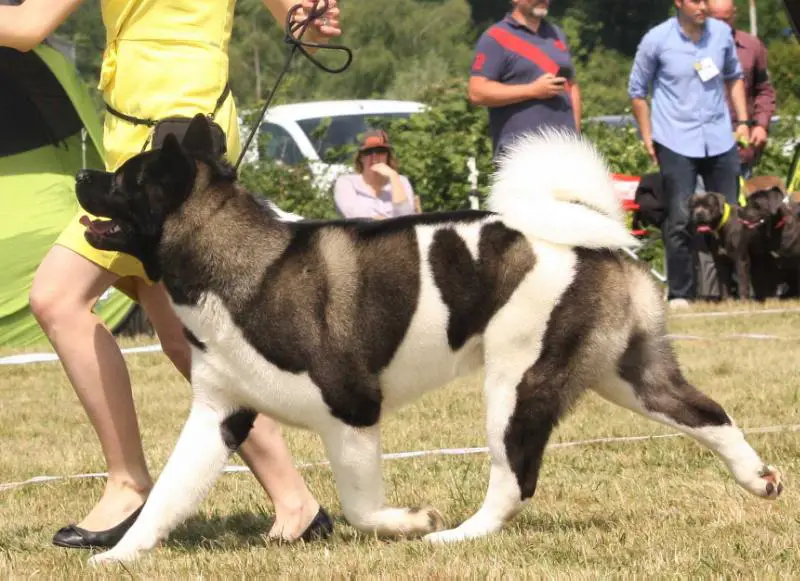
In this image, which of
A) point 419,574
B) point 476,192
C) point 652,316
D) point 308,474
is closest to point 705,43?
point 476,192

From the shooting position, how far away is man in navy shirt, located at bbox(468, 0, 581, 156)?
28.6ft

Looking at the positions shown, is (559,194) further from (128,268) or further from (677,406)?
(128,268)

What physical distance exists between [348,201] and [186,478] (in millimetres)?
7908

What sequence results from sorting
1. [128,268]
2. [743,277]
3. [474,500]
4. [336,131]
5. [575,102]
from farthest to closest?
[336,131] < [743,277] < [575,102] < [474,500] < [128,268]

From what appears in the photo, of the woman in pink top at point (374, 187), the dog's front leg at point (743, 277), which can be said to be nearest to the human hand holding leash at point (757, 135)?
the dog's front leg at point (743, 277)

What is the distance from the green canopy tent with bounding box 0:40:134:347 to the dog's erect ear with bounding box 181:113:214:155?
646 centimetres

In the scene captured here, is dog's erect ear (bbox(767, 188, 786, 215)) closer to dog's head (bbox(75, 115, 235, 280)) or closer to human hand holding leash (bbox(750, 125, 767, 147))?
human hand holding leash (bbox(750, 125, 767, 147))

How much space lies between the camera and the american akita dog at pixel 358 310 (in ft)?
12.8

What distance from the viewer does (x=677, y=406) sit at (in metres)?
4.18

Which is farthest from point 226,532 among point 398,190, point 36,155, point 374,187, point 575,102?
point 374,187

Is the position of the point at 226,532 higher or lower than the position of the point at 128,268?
lower

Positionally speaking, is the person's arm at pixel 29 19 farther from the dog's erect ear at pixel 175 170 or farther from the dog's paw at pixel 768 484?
the dog's paw at pixel 768 484

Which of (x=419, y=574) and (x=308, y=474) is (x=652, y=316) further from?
(x=308, y=474)

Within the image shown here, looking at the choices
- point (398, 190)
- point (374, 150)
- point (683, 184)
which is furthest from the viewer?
point (374, 150)
